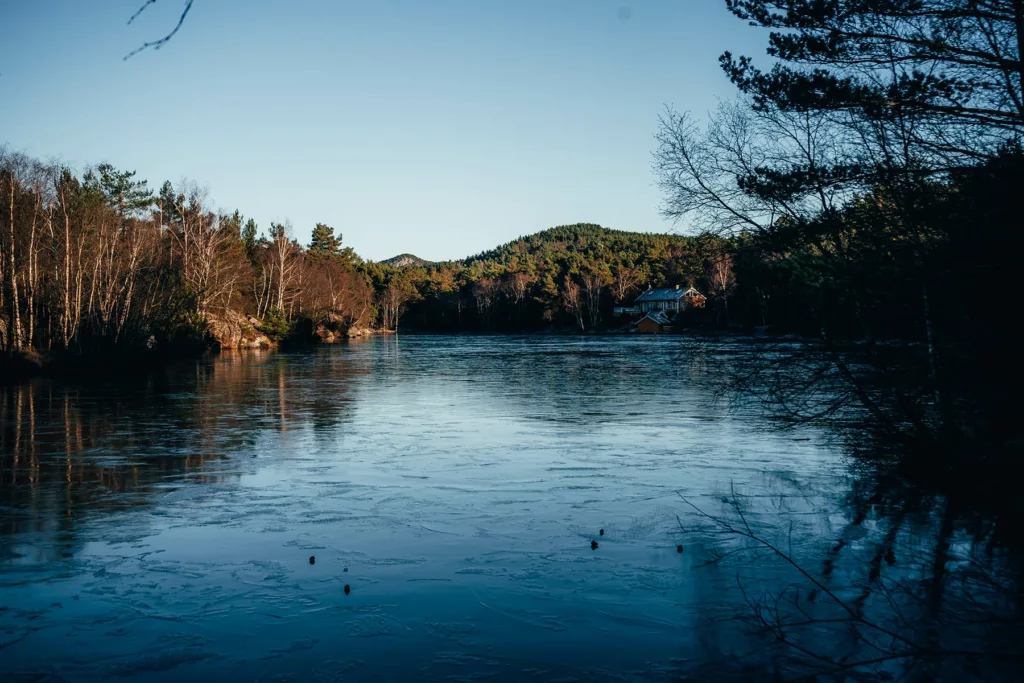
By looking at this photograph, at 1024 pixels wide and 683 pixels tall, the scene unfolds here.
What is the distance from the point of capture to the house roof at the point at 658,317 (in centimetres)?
8632

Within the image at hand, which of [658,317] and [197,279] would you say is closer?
[197,279]

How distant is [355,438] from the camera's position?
1479cm

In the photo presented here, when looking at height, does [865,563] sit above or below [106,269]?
below

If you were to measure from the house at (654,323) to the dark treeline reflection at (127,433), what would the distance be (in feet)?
200

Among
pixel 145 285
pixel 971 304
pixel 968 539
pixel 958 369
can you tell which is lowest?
pixel 968 539

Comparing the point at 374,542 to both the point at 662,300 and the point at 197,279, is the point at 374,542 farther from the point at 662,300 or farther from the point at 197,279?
the point at 662,300

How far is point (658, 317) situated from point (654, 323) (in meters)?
0.90

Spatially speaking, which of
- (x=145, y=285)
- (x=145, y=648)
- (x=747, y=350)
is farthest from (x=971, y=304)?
(x=145, y=285)

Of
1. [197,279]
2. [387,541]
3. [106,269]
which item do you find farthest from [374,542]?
[197,279]

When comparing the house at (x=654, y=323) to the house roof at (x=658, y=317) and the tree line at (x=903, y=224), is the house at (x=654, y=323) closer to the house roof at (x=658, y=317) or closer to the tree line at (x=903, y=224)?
the house roof at (x=658, y=317)

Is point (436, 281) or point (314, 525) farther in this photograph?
point (436, 281)

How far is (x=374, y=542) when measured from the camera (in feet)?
Answer: 25.5

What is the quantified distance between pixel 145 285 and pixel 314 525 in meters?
38.3

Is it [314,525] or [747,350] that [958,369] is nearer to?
[747,350]
